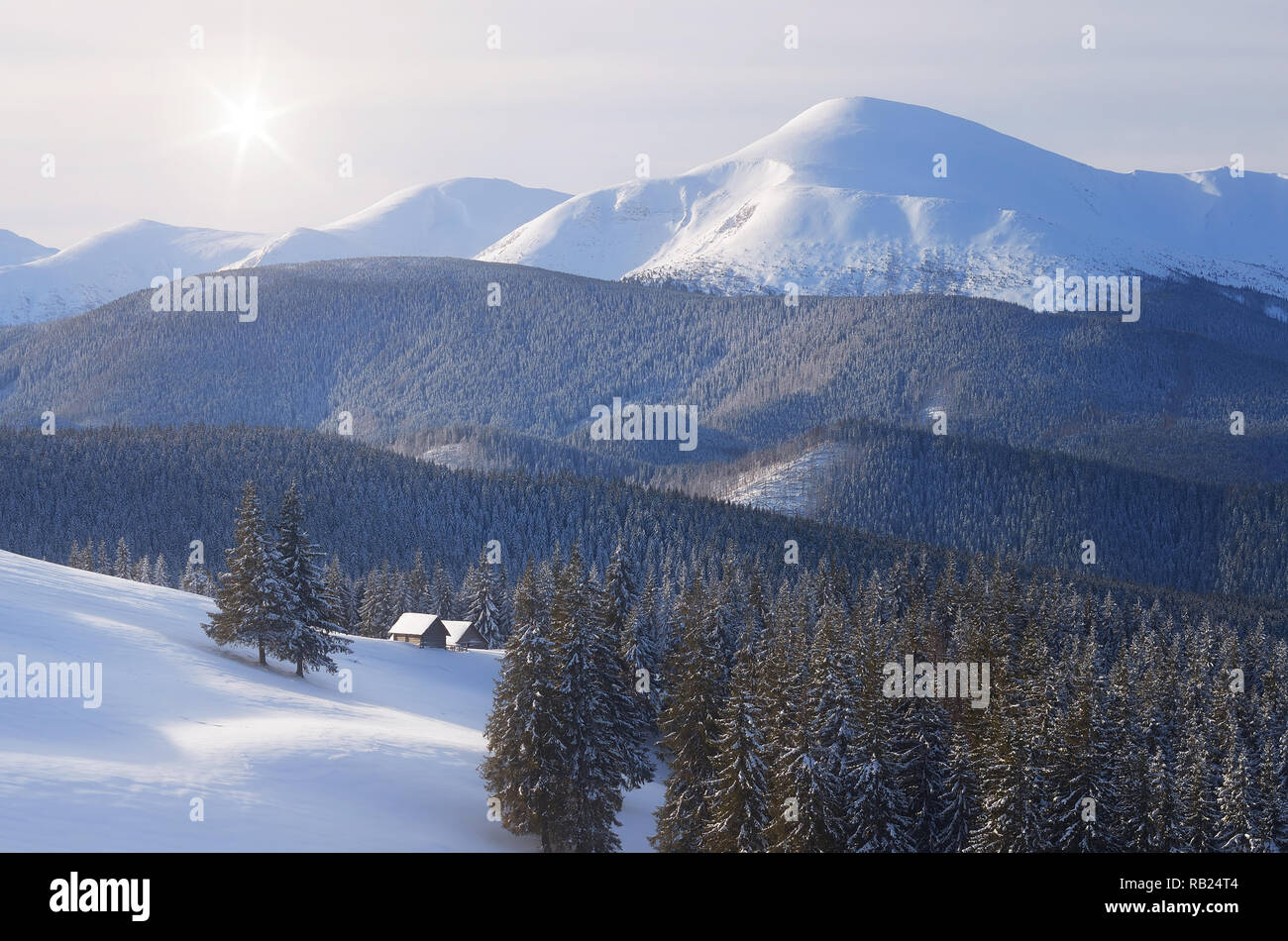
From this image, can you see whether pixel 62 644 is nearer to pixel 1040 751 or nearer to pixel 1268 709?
pixel 1040 751

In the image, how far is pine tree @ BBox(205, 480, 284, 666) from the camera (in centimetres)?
6181

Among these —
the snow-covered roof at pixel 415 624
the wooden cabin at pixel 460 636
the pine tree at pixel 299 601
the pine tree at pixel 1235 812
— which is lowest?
the pine tree at pixel 1235 812

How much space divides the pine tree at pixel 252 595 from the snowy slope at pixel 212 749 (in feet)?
4.62

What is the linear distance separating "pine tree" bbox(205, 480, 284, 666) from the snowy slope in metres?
1.41

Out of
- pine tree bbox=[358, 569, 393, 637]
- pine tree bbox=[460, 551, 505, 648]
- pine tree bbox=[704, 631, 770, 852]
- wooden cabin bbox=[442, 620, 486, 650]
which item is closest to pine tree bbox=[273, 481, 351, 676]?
wooden cabin bbox=[442, 620, 486, 650]

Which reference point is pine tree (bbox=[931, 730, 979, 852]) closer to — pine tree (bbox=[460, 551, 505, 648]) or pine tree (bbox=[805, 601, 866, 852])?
pine tree (bbox=[805, 601, 866, 852])

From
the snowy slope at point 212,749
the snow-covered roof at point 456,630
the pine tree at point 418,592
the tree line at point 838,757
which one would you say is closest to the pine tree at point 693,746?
the tree line at point 838,757

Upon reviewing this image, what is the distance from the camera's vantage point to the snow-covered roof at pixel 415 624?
8406 centimetres

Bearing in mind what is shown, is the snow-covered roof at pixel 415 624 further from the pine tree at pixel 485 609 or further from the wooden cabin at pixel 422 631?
the pine tree at pixel 485 609

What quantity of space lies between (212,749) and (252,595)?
18.2 metres

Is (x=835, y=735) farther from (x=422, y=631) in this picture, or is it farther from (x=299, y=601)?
(x=422, y=631)

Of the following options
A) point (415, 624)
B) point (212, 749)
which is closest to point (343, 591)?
point (415, 624)

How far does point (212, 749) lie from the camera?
44.5 m
